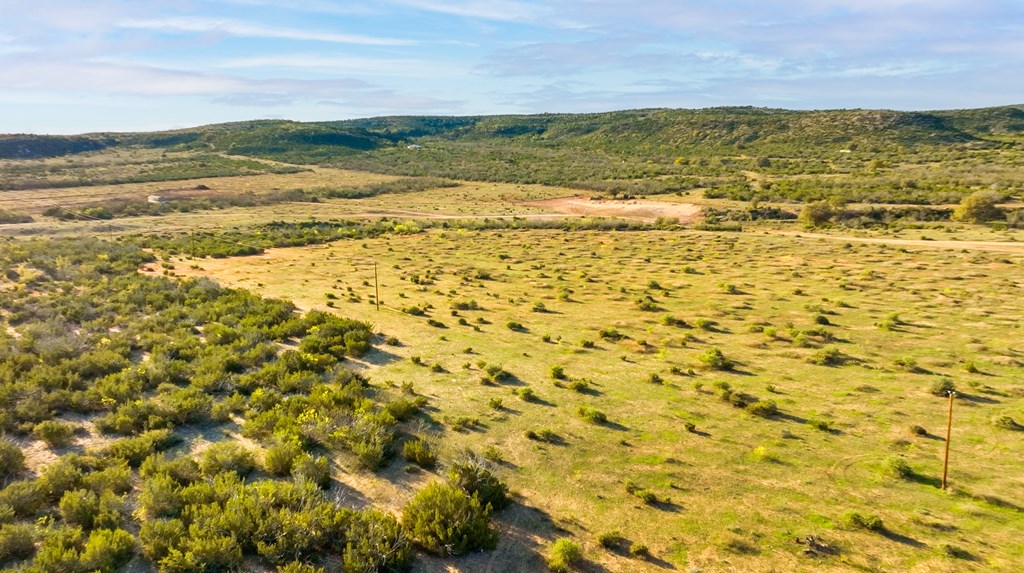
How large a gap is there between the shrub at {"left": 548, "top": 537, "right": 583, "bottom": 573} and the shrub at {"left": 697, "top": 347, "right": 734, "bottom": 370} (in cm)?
1265

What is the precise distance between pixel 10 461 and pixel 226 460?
497 cm

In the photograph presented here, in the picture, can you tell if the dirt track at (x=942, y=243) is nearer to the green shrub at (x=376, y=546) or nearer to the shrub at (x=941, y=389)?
the shrub at (x=941, y=389)

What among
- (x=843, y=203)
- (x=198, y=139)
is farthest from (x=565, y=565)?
(x=198, y=139)

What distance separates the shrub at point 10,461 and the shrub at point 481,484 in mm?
10334

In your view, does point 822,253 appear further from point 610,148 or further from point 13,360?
point 610,148

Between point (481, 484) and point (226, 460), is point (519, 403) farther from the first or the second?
point (226, 460)

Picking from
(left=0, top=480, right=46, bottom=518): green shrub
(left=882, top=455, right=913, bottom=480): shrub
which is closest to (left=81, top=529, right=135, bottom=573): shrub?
(left=0, top=480, right=46, bottom=518): green shrub

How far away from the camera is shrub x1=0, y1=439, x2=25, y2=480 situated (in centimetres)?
1304

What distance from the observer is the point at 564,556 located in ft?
35.0

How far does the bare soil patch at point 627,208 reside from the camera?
232 ft

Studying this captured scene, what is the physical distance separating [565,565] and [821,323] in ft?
71.2

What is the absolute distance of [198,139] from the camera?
195m

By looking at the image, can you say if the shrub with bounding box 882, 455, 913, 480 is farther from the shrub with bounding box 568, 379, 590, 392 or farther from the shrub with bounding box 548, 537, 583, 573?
the shrub with bounding box 568, 379, 590, 392

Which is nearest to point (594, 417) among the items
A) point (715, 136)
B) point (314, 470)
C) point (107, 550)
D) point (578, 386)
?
point (578, 386)
